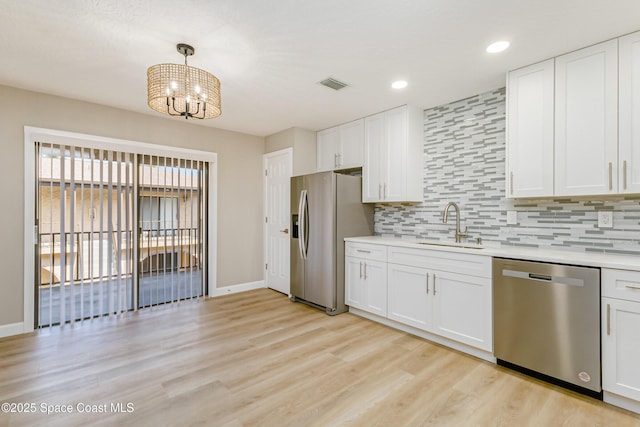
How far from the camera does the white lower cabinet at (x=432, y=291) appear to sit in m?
2.45

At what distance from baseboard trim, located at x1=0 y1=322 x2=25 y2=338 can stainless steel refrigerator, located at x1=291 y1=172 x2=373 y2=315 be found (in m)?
2.85

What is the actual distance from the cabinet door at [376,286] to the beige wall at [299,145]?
70.4 inches

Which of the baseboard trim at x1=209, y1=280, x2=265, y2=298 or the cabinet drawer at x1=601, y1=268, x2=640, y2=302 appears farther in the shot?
the baseboard trim at x1=209, y1=280, x2=265, y2=298

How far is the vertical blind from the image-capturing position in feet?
10.4

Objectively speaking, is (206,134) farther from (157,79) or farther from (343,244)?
(343,244)

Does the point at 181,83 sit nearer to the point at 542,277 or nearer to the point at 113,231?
the point at 113,231

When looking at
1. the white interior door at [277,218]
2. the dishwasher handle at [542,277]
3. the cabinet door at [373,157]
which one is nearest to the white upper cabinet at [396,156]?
the cabinet door at [373,157]

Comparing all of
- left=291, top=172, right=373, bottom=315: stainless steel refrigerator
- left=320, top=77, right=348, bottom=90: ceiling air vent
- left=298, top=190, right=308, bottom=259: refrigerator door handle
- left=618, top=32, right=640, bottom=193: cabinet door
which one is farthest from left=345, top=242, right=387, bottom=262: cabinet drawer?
left=618, top=32, right=640, bottom=193: cabinet door

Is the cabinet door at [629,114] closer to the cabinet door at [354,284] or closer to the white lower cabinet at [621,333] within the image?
the white lower cabinet at [621,333]

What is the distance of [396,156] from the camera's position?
11.6 ft

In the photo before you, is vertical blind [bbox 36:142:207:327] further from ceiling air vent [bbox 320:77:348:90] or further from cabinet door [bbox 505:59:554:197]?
cabinet door [bbox 505:59:554:197]

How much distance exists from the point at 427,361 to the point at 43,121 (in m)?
4.39

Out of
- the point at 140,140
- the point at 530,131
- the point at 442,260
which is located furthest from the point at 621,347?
the point at 140,140

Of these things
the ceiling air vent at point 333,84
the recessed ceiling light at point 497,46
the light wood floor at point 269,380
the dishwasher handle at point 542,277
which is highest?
the ceiling air vent at point 333,84
